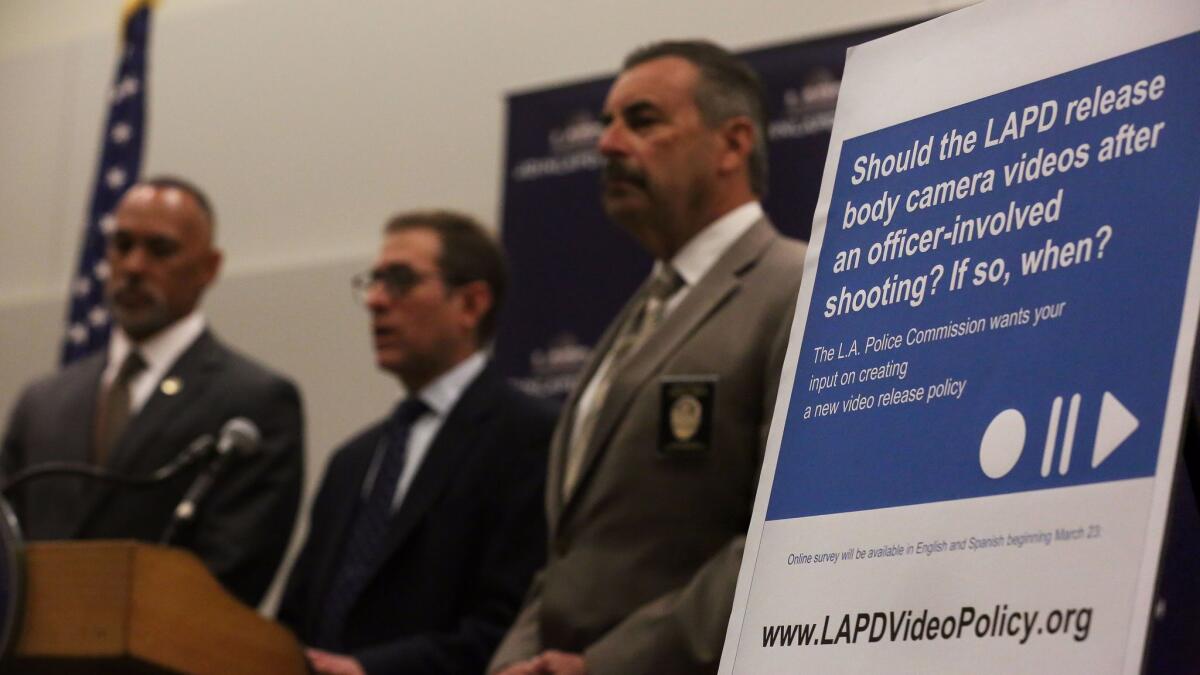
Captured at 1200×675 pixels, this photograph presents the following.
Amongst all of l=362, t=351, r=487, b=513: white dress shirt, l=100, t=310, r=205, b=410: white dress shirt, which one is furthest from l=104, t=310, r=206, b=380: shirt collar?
l=362, t=351, r=487, b=513: white dress shirt

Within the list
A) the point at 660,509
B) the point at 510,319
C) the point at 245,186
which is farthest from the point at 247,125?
the point at 660,509

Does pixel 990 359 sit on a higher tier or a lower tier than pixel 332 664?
higher

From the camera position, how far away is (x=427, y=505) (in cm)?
355

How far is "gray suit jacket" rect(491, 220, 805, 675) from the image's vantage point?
2.68 metres

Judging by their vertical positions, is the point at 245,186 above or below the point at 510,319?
above

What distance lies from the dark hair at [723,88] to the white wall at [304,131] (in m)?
2.32

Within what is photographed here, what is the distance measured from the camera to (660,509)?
2703 mm

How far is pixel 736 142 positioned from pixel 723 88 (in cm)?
12

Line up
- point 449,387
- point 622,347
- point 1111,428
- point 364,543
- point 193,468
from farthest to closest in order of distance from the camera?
point 449,387 < point 193,468 < point 364,543 < point 622,347 < point 1111,428

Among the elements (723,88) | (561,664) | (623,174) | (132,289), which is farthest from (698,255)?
(132,289)

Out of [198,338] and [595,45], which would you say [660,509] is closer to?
[198,338]

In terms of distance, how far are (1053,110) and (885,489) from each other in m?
0.37

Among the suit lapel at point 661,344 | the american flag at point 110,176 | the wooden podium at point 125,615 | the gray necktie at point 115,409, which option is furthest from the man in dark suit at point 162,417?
the american flag at point 110,176

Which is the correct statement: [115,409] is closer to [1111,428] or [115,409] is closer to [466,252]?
[466,252]
